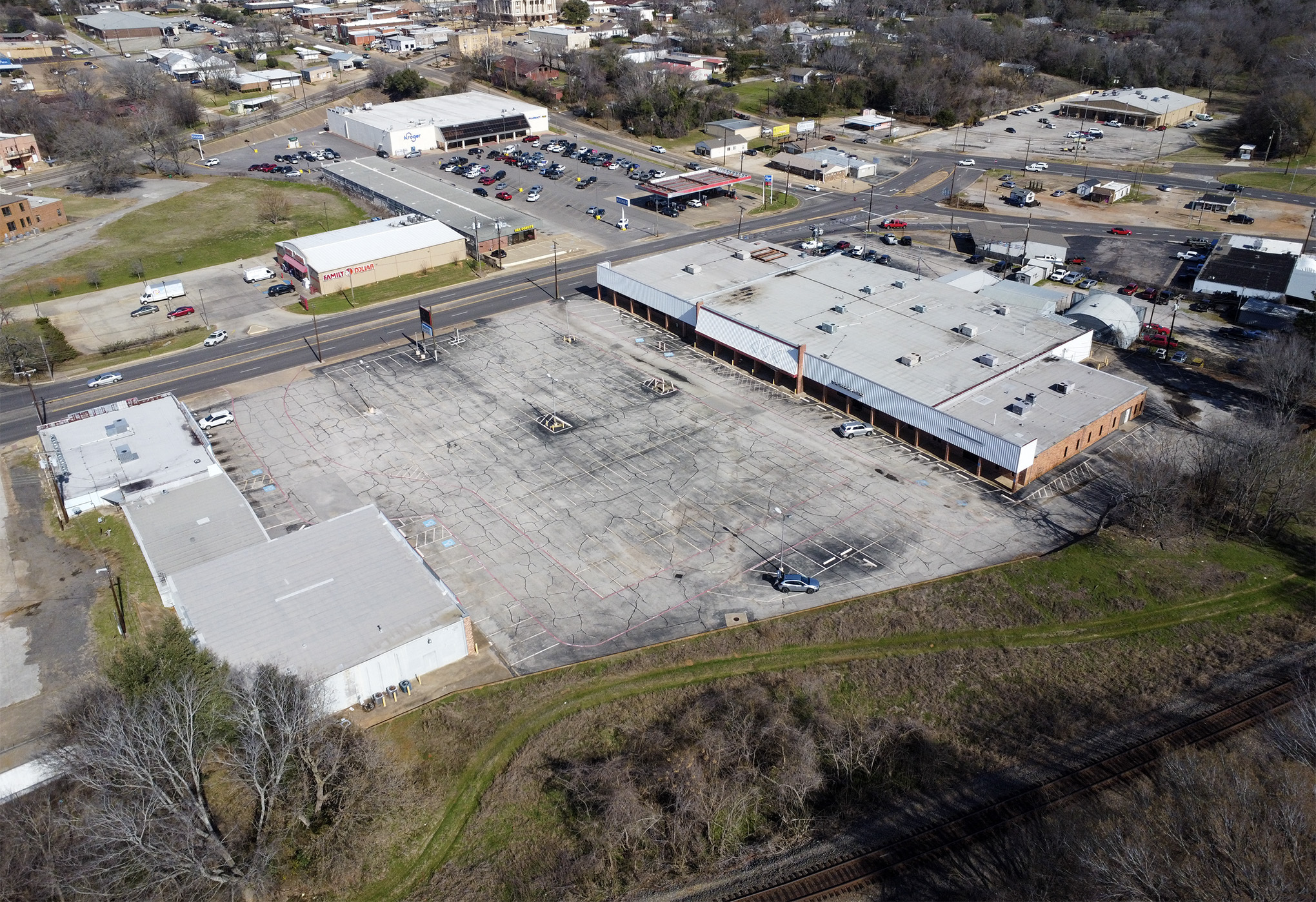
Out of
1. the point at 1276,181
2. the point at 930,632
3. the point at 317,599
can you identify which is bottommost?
the point at 930,632

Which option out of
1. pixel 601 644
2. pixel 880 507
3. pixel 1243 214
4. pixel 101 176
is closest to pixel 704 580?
pixel 601 644

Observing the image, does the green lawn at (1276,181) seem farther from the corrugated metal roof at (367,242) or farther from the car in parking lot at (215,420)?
the car in parking lot at (215,420)

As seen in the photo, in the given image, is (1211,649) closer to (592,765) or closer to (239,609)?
(592,765)

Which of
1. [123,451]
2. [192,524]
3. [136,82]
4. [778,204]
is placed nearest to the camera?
[192,524]

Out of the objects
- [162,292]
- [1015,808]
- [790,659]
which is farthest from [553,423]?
[162,292]

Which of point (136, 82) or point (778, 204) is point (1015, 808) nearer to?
point (778, 204)

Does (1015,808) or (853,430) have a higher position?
(853,430)

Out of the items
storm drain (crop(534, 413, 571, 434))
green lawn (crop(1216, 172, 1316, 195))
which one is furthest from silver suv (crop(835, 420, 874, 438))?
green lawn (crop(1216, 172, 1316, 195))

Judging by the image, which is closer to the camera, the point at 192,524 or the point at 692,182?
the point at 192,524
